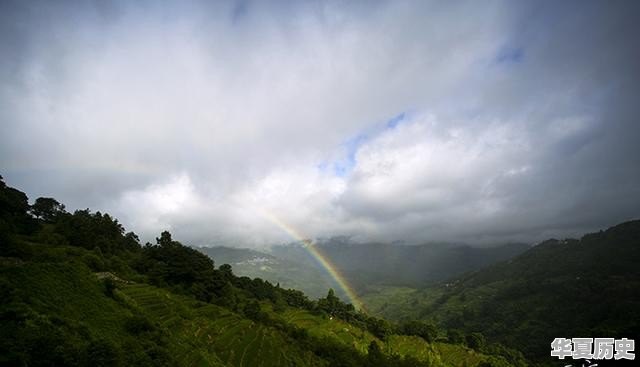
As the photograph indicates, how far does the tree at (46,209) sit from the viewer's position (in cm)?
9938

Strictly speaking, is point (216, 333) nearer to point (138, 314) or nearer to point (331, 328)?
point (138, 314)

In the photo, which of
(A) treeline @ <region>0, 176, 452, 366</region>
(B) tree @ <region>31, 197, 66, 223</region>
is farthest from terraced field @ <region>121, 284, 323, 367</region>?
(B) tree @ <region>31, 197, 66, 223</region>

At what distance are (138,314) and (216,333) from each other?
17.1 m

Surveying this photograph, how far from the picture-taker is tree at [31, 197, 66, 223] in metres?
99.4

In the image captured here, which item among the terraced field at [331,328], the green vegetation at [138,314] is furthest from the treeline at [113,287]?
the terraced field at [331,328]

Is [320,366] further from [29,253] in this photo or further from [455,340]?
[455,340]

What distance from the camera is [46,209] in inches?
4011

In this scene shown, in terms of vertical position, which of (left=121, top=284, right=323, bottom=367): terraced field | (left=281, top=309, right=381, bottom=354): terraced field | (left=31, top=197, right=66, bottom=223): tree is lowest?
(left=281, top=309, right=381, bottom=354): terraced field

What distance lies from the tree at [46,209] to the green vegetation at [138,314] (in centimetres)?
24

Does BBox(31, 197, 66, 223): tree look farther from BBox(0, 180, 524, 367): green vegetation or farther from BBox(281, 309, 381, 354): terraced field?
BBox(281, 309, 381, 354): terraced field

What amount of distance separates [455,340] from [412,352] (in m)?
43.8

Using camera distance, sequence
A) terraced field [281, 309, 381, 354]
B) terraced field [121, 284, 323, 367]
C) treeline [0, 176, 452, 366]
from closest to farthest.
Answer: treeline [0, 176, 452, 366]
terraced field [121, 284, 323, 367]
terraced field [281, 309, 381, 354]

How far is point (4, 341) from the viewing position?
17156 millimetres

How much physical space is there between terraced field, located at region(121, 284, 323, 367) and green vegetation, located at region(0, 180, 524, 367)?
8.2 inches
